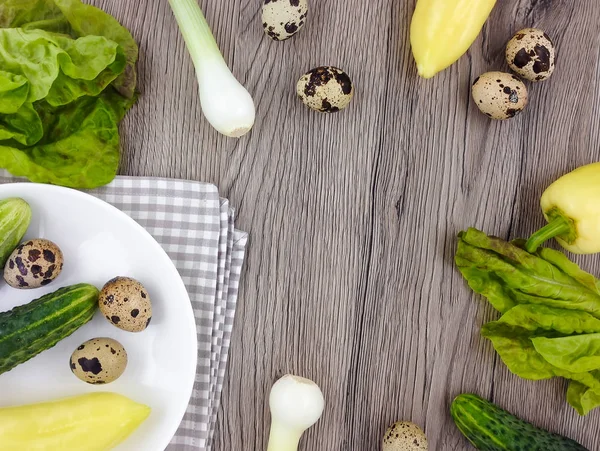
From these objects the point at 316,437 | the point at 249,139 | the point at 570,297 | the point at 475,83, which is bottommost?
the point at 316,437

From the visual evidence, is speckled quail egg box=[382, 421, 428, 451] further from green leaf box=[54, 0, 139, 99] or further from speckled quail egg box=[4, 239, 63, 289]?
green leaf box=[54, 0, 139, 99]

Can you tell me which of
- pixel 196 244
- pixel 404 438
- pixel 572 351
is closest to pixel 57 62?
pixel 196 244

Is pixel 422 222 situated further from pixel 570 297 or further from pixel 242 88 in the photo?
pixel 242 88

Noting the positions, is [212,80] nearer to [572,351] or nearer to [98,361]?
[98,361]

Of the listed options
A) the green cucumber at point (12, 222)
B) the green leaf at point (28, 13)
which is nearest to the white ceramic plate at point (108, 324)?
the green cucumber at point (12, 222)

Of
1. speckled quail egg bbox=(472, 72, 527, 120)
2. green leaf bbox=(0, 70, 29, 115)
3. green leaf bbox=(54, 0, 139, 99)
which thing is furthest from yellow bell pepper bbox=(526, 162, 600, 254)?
green leaf bbox=(0, 70, 29, 115)

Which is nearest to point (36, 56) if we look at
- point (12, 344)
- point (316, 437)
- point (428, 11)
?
point (12, 344)
